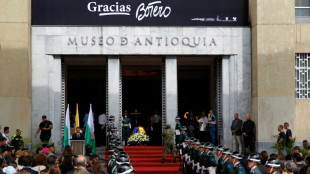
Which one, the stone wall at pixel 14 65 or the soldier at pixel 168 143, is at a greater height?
the stone wall at pixel 14 65

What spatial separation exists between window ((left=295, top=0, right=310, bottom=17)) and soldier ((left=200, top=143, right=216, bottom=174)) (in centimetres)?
1286

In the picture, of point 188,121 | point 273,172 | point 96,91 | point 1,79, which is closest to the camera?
point 273,172

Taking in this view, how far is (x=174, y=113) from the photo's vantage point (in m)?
34.1

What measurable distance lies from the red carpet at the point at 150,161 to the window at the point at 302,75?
263 inches

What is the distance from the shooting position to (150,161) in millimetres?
30828

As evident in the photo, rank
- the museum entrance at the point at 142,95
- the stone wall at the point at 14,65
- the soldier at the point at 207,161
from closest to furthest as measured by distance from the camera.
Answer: the soldier at the point at 207,161 < the stone wall at the point at 14,65 < the museum entrance at the point at 142,95

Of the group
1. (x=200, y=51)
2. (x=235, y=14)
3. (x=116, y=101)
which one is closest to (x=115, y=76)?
(x=116, y=101)

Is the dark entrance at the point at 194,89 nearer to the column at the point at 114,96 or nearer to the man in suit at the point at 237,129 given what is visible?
the column at the point at 114,96

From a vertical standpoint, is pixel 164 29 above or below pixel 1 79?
above

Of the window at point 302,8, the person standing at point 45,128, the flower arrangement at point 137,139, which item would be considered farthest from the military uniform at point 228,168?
the window at point 302,8

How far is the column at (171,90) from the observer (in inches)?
1341

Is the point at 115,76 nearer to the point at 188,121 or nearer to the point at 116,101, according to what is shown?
the point at 116,101

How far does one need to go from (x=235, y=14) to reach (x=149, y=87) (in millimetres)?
10970

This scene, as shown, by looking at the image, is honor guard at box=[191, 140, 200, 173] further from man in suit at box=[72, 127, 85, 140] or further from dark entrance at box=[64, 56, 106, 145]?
dark entrance at box=[64, 56, 106, 145]
